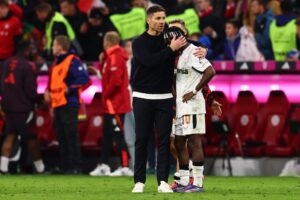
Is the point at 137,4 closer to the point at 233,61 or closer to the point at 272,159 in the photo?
the point at 233,61

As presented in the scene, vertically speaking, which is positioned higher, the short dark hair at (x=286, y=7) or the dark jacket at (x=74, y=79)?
the short dark hair at (x=286, y=7)

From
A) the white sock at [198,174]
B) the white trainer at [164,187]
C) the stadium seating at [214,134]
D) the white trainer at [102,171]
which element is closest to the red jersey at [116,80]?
the white trainer at [102,171]

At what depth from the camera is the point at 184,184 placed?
1583 cm

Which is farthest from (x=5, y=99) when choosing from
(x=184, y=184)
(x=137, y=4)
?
(x=184, y=184)

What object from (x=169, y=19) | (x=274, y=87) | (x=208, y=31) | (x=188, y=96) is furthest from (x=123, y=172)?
(x=188, y=96)

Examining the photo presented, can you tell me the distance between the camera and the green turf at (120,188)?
586 inches

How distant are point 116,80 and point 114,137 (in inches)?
40.5

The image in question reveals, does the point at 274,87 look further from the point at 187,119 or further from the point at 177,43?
the point at 177,43

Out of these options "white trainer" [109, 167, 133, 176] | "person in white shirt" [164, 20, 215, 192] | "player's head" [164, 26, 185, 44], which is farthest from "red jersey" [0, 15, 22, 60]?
"player's head" [164, 26, 185, 44]

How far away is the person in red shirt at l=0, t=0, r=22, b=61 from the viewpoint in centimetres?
2362

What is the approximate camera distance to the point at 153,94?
602 inches

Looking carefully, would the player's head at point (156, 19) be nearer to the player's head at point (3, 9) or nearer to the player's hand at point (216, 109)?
the player's hand at point (216, 109)

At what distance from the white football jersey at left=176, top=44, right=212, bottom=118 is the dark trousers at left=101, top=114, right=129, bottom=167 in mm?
5355

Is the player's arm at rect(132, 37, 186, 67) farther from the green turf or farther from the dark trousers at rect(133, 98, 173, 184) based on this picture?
the green turf
